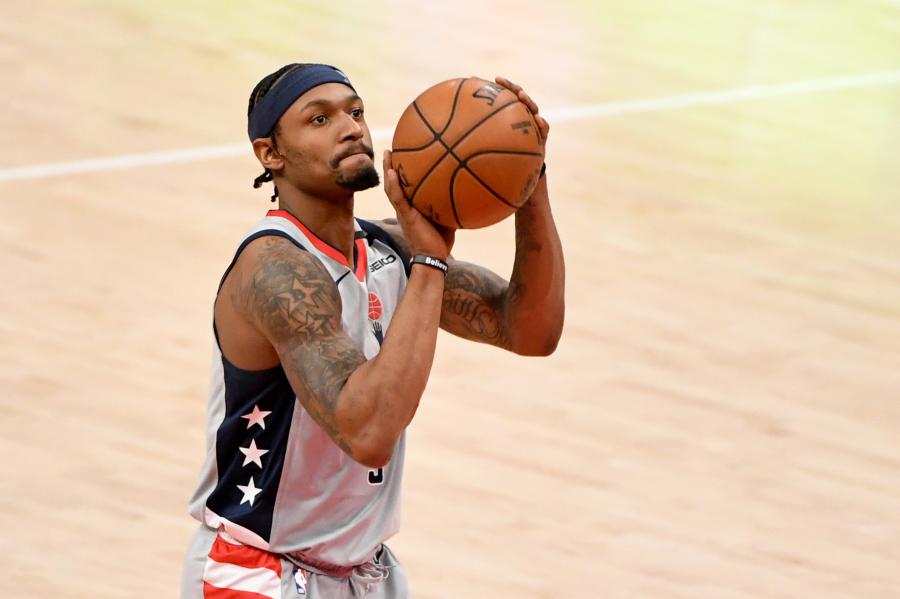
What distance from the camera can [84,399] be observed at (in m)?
7.58

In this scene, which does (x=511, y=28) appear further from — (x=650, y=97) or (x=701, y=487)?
(x=701, y=487)

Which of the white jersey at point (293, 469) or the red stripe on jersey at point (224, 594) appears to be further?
the red stripe on jersey at point (224, 594)

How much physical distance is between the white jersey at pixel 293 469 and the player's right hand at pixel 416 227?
0.34 meters

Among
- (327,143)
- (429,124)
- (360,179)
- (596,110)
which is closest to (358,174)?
(360,179)

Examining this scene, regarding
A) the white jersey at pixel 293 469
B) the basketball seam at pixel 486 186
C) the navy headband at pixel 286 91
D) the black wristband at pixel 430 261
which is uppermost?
the navy headband at pixel 286 91

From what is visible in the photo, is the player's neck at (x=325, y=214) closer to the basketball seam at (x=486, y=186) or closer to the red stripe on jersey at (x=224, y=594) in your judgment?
the basketball seam at (x=486, y=186)

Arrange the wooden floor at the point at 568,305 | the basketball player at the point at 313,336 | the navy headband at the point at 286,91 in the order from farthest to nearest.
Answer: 1. the wooden floor at the point at 568,305
2. the navy headband at the point at 286,91
3. the basketball player at the point at 313,336

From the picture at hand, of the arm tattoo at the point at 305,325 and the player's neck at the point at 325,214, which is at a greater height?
the player's neck at the point at 325,214

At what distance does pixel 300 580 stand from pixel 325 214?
105 cm

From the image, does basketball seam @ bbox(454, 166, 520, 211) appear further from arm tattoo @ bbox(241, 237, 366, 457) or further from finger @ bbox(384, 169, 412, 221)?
arm tattoo @ bbox(241, 237, 366, 457)

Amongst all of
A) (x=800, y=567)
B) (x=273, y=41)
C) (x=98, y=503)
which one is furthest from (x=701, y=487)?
(x=273, y=41)

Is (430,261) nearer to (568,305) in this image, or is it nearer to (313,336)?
(313,336)

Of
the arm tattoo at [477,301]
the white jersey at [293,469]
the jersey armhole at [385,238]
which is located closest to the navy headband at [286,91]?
the white jersey at [293,469]

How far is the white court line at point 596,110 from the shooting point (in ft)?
32.1
